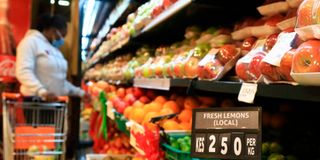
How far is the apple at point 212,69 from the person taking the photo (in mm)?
1477

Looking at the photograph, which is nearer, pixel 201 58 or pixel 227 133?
pixel 227 133

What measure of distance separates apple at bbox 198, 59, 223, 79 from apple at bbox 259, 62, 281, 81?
38 cm

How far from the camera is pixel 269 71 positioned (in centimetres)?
105

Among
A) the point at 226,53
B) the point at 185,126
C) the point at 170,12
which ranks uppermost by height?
the point at 170,12

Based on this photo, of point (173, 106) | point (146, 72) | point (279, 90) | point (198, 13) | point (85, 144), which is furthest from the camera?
point (85, 144)

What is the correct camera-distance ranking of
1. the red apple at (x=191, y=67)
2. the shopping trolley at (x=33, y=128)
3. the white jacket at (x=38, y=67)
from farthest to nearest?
the white jacket at (x=38, y=67) → the shopping trolley at (x=33, y=128) → the red apple at (x=191, y=67)

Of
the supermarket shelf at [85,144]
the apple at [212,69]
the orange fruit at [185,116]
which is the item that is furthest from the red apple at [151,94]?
the supermarket shelf at [85,144]

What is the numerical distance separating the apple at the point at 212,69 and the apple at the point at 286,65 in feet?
1.60

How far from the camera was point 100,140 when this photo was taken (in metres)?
4.19

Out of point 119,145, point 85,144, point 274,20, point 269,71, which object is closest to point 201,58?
point 274,20

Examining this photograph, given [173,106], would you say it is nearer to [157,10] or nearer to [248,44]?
[157,10]

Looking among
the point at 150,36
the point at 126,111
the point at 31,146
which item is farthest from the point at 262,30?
the point at 31,146

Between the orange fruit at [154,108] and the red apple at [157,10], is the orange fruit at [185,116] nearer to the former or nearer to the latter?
the orange fruit at [154,108]

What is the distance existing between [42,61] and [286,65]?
9.60 feet
